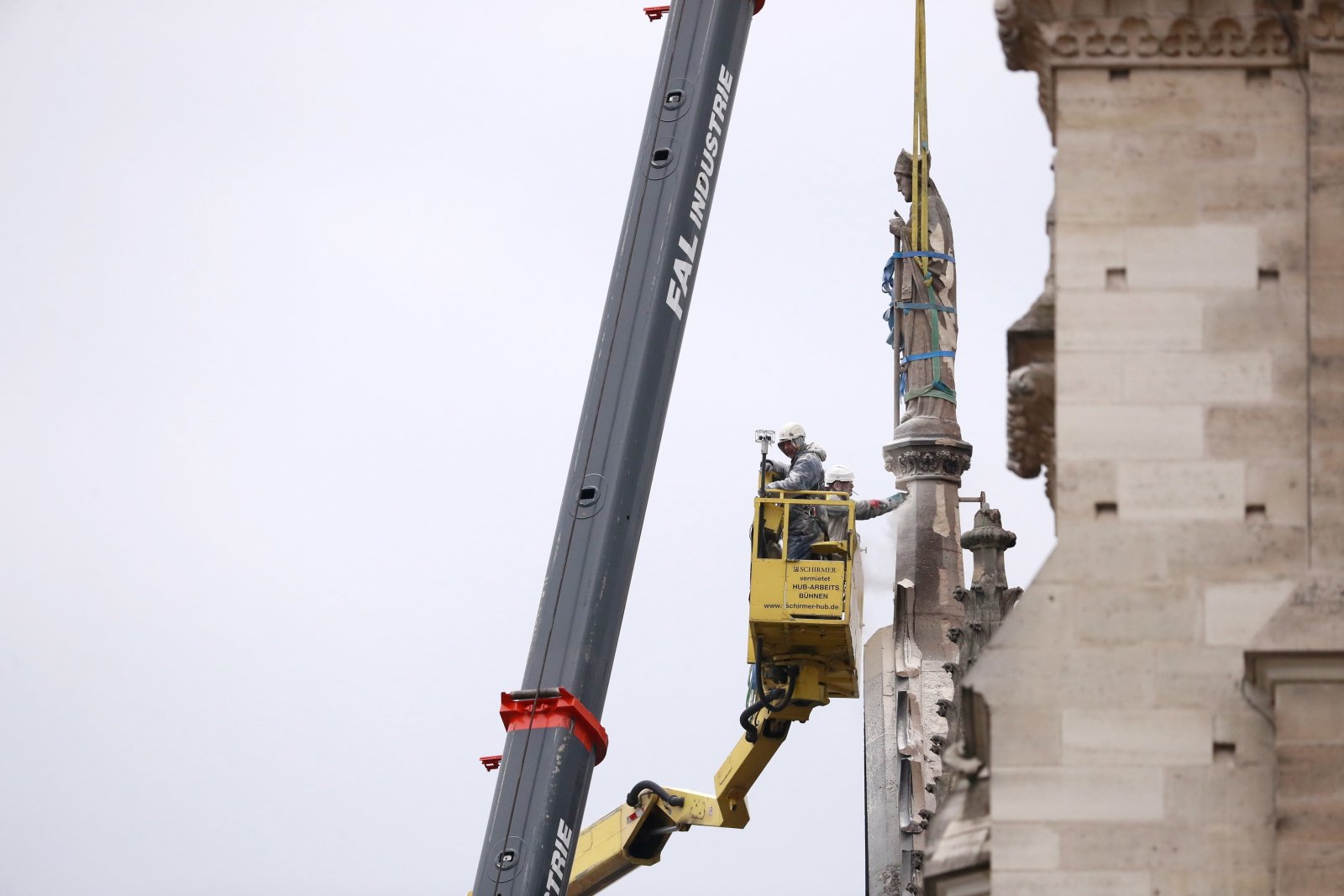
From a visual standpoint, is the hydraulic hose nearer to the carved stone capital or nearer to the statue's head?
the carved stone capital

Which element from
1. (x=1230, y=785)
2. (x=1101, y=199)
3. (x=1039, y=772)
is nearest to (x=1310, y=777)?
(x=1230, y=785)

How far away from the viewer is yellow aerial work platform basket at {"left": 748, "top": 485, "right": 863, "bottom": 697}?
29484mm

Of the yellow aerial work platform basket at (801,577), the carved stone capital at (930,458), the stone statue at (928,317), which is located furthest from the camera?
the stone statue at (928,317)

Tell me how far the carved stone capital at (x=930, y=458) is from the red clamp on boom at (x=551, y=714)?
17.2 metres

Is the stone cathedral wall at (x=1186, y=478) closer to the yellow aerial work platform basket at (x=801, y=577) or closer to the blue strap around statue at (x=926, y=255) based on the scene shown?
the yellow aerial work platform basket at (x=801, y=577)

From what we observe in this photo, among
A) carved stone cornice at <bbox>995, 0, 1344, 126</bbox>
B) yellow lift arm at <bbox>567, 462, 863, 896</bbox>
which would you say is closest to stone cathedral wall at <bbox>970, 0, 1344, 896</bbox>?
carved stone cornice at <bbox>995, 0, 1344, 126</bbox>

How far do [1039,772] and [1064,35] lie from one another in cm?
483

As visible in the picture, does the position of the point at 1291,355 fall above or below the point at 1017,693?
above

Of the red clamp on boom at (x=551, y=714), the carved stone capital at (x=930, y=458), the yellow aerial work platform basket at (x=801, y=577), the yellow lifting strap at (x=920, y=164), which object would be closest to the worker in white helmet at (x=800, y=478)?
the yellow aerial work platform basket at (x=801, y=577)

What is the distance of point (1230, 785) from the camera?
15391 mm

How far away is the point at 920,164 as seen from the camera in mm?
43500

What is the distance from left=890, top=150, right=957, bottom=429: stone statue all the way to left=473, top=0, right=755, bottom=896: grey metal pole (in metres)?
13.7

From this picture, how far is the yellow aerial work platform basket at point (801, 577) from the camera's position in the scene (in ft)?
96.7

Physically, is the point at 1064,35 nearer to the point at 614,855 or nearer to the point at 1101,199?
the point at 1101,199
